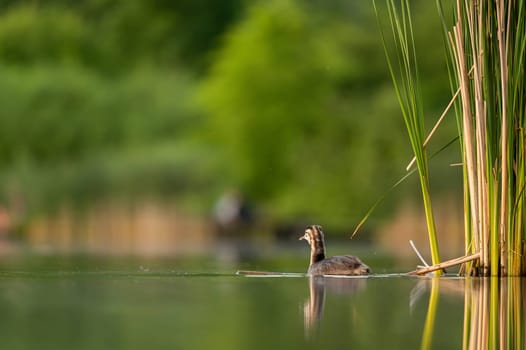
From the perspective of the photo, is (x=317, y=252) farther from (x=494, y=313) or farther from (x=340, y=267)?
(x=494, y=313)

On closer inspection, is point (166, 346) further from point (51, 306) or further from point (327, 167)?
point (327, 167)

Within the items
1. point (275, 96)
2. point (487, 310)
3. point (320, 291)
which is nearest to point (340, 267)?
point (320, 291)

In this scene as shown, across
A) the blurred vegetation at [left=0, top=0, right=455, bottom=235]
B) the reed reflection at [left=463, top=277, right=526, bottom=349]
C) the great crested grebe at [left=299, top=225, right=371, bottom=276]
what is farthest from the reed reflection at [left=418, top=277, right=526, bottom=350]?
the blurred vegetation at [left=0, top=0, right=455, bottom=235]

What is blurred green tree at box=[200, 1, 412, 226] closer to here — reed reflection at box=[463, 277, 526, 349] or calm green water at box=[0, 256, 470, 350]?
calm green water at box=[0, 256, 470, 350]

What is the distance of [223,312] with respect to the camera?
6.65 meters

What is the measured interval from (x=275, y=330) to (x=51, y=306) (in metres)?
1.64

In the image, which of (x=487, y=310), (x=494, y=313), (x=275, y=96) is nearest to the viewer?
(x=494, y=313)

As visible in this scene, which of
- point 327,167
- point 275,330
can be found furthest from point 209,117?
point 275,330

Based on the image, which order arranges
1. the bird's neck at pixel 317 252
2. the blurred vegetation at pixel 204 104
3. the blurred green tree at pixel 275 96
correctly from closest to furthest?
1. the bird's neck at pixel 317 252
2. the blurred vegetation at pixel 204 104
3. the blurred green tree at pixel 275 96

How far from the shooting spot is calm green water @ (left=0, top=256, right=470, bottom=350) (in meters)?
5.31

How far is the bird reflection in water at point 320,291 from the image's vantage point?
19.9 ft

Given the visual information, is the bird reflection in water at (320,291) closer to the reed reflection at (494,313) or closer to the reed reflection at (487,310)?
the reed reflection at (487,310)

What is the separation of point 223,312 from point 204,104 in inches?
1409

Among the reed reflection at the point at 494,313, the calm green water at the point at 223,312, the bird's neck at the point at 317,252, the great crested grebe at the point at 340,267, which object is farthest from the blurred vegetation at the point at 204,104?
the reed reflection at the point at 494,313
